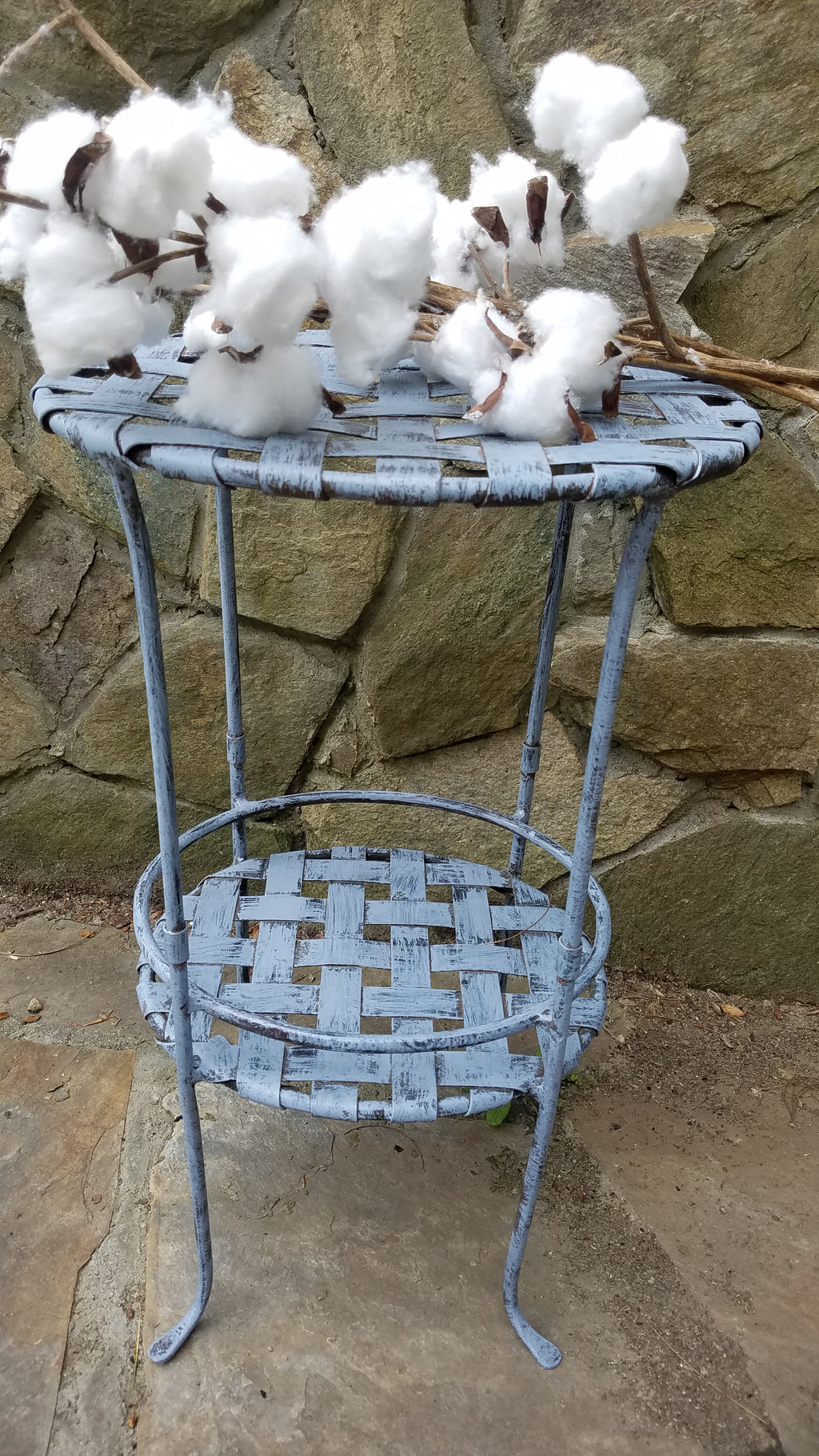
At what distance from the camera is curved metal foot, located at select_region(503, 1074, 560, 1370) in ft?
3.05

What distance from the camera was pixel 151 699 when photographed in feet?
2.54

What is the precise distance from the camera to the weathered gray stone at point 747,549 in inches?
47.8

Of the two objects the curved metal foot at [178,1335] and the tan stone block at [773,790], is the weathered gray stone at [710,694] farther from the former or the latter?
the curved metal foot at [178,1335]

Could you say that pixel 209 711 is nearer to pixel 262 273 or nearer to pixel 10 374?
pixel 10 374

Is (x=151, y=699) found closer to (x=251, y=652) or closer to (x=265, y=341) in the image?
(x=265, y=341)

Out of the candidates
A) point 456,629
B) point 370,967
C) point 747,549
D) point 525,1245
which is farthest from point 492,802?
point 525,1245

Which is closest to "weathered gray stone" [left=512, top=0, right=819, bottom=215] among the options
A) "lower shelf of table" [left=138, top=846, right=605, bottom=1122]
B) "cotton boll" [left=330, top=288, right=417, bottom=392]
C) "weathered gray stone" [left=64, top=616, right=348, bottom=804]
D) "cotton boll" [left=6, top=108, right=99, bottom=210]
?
"cotton boll" [left=330, top=288, right=417, bottom=392]

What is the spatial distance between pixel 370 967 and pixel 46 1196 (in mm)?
471

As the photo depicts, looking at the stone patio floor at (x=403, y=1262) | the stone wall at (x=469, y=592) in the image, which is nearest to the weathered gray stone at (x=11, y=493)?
the stone wall at (x=469, y=592)

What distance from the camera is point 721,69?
1.05 meters

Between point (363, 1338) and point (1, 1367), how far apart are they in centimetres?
36

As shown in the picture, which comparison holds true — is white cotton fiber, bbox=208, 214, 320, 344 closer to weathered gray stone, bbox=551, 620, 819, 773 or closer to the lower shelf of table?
the lower shelf of table

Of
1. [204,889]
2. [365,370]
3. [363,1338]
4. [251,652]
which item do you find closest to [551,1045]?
[363,1338]

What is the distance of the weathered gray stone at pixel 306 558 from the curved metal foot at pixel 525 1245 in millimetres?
689
